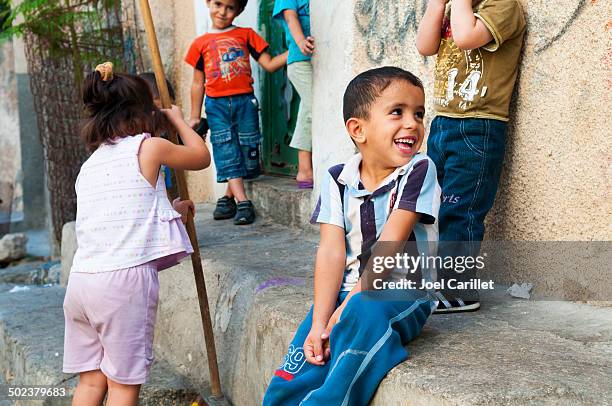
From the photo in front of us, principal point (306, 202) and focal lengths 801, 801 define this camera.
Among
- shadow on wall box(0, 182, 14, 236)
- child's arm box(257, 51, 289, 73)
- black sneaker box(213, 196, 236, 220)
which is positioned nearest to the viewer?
child's arm box(257, 51, 289, 73)

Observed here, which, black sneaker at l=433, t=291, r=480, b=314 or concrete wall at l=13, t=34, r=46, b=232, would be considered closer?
black sneaker at l=433, t=291, r=480, b=314

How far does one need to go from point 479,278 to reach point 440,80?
0.74 m

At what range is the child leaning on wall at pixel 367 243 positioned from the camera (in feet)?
6.70

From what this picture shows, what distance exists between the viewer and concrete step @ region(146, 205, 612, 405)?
1.87 meters

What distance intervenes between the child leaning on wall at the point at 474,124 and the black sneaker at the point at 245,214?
1.94 metres

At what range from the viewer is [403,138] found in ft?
7.39

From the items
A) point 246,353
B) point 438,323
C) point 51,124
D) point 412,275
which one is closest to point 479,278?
point 438,323

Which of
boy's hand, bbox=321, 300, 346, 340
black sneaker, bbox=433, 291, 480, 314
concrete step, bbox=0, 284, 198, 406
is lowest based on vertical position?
concrete step, bbox=0, 284, 198, 406

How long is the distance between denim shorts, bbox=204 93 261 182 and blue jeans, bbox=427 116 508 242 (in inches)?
84.7

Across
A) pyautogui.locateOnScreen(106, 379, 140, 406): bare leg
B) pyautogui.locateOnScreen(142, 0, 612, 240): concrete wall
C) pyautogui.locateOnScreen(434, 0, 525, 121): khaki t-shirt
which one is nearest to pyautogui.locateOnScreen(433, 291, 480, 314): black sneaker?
pyautogui.locateOnScreen(142, 0, 612, 240): concrete wall

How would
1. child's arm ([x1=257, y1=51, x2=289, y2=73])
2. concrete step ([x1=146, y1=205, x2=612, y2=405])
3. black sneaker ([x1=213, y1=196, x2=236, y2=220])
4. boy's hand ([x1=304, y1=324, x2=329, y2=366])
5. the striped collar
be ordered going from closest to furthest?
concrete step ([x1=146, y1=205, x2=612, y2=405])
boy's hand ([x1=304, y1=324, x2=329, y2=366])
the striped collar
child's arm ([x1=257, y1=51, x2=289, y2=73])
black sneaker ([x1=213, y1=196, x2=236, y2=220])

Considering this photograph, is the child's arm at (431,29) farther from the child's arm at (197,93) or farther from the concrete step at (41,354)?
the child's arm at (197,93)

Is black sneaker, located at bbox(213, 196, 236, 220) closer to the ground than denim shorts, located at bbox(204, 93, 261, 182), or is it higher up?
closer to the ground

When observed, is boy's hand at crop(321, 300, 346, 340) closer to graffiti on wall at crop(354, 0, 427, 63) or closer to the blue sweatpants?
the blue sweatpants
